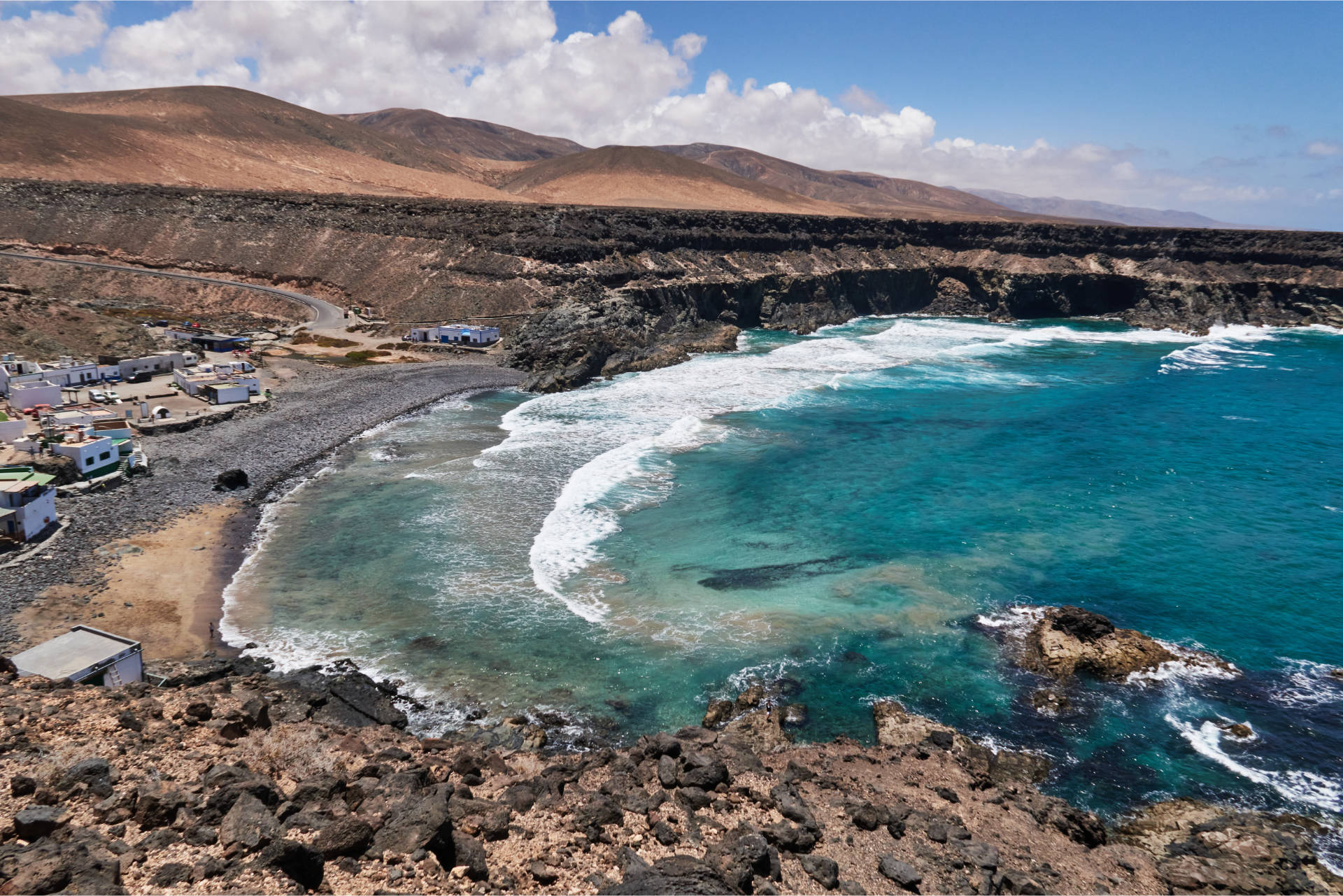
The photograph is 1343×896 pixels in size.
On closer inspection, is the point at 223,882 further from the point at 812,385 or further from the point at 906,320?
the point at 906,320

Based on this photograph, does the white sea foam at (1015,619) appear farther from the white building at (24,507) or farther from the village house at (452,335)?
the village house at (452,335)

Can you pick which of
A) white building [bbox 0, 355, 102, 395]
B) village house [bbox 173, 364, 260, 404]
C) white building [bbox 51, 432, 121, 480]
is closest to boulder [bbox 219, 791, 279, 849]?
white building [bbox 51, 432, 121, 480]

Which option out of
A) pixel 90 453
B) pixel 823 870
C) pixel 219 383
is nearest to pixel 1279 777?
pixel 823 870

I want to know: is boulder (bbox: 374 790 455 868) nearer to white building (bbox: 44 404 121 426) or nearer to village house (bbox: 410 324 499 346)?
white building (bbox: 44 404 121 426)

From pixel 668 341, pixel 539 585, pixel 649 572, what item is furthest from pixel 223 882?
pixel 668 341

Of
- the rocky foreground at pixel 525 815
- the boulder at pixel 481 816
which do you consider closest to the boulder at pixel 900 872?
the rocky foreground at pixel 525 815

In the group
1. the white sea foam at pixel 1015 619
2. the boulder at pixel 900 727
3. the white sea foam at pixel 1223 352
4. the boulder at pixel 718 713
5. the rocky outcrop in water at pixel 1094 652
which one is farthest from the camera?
the white sea foam at pixel 1223 352
